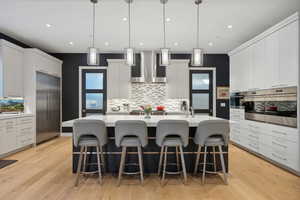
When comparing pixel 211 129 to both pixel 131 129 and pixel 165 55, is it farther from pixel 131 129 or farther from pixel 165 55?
pixel 165 55

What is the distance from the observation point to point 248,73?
5266mm

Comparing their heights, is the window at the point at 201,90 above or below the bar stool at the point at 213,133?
above

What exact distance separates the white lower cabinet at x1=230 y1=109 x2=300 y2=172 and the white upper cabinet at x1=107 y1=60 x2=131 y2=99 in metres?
3.31

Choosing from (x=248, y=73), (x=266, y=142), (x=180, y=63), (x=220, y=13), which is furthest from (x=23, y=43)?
(x=266, y=142)

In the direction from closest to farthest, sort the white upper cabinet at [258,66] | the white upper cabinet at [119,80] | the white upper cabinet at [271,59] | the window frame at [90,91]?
the white upper cabinet at [271,59]
the white upper cabinet at [258,66]
the white upper cabinet at [119,80]
the window frame at [90,91]

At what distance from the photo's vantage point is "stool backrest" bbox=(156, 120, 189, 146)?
3.16 m

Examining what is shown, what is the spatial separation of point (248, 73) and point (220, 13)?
1815 mm

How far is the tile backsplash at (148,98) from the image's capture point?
23.8 feet

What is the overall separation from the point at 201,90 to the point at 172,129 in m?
4.64

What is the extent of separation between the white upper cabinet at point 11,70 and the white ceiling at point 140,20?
1.41ft

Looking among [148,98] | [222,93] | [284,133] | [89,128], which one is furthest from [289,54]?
[148,98]

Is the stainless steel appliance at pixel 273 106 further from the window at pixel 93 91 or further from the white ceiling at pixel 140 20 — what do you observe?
the window at pixel 93 91

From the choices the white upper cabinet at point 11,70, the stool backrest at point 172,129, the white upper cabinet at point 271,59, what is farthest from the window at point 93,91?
the stool backrest at point 172,129

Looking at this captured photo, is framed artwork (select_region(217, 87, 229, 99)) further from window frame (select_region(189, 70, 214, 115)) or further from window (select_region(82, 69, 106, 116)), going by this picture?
window (select_region(82, 69, 106, 116))
